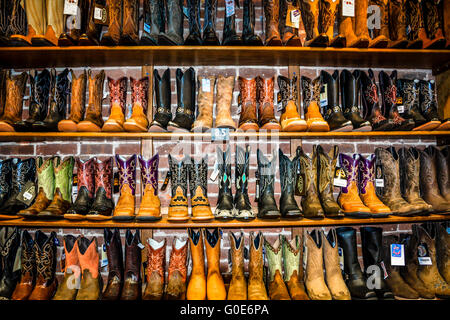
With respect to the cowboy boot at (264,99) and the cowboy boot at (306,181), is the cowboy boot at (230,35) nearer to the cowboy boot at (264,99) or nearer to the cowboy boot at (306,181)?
the cowboy boot at (264,99)

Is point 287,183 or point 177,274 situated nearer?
point 177,274

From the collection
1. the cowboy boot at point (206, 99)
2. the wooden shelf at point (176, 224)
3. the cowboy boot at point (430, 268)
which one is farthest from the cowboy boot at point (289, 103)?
the cowboy boot at point (430, 268)

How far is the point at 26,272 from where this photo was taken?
6.51 ft

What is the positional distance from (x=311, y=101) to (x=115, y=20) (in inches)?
62.2

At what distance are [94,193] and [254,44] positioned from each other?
5.39 feet

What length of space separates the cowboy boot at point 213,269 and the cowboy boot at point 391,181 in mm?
1299

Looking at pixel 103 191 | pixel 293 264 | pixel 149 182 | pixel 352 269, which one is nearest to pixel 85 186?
pixel 103 191

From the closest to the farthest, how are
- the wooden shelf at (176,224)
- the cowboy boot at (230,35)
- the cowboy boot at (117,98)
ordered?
the wooden shelf at (176,224) < the cowboy boot at (230,35) < the cowboy boot at (117,98)

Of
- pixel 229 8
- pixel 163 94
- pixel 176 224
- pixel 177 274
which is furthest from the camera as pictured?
pixel 163 94

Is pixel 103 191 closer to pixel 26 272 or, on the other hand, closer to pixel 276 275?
pixel 26 272

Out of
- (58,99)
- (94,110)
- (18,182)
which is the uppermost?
(58,99)

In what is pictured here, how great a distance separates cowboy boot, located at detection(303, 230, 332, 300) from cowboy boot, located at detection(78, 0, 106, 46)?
212 centimetres

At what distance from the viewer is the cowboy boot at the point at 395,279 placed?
1.93m

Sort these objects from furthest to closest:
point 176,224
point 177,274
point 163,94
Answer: point 163,94 → point 177,274 → point 176,224
